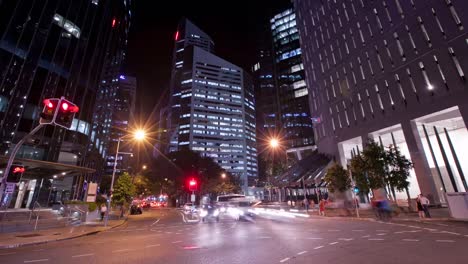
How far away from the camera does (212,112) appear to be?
16925 centimetres

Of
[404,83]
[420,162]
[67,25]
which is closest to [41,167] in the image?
[67,25]

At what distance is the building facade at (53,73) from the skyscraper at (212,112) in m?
114

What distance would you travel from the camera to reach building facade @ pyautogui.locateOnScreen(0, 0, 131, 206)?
88.3ft

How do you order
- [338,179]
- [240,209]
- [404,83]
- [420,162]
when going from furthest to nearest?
[404,83] → [338,179] → [420,162] → [240,209]

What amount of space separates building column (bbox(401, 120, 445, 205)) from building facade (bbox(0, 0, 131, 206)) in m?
41.5

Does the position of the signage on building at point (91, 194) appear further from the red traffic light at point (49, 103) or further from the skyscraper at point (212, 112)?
the skyscraper at point (212, 112)

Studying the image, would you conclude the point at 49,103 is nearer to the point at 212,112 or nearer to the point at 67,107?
the point at 67,107

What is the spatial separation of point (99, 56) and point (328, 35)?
138 ft

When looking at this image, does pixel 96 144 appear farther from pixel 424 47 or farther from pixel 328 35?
pixel 424 47

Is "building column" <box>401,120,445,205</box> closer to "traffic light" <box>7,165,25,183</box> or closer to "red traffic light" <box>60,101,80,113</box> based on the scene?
"red traffic light" <box>60,101,80,113</box>

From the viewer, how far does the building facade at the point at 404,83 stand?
26.9m

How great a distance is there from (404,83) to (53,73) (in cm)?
4579

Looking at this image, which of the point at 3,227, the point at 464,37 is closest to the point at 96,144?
the point at 3,227

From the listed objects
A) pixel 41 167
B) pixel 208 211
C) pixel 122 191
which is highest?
pixel 41 167
